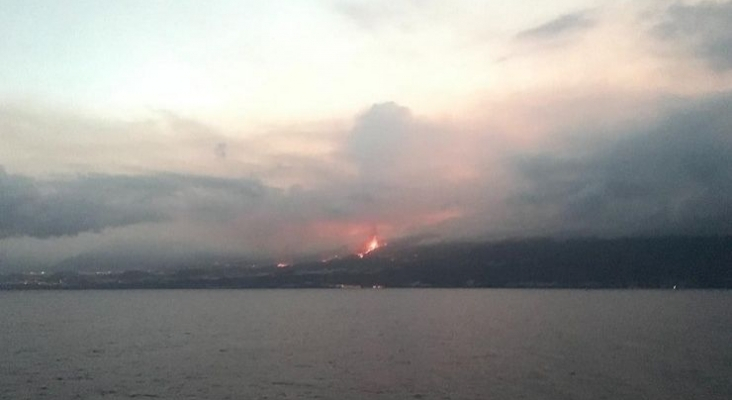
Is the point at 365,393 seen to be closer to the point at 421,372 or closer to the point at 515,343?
the point at 421,372

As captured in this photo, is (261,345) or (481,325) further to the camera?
(481,325)

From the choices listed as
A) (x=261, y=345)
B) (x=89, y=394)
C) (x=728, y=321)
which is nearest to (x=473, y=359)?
(x=261, y=345)

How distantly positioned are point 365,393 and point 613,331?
84.6 meters

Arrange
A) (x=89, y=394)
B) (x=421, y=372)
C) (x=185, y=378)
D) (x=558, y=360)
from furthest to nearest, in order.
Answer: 1. (x=558, y=360)
2. (x=421, y=372)
3. (x=185, y=378)
4. (x=89, y=394)

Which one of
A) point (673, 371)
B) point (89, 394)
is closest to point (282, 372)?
point (89, 394)

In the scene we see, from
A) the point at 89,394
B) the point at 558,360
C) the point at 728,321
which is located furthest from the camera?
the point at 728,321

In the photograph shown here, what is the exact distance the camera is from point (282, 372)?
7994 centimetres

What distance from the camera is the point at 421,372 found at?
265 ft

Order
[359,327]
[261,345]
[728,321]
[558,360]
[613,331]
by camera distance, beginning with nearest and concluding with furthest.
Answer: [558,360]
[261,345]
[613,331]
[359,327]
[728,321]

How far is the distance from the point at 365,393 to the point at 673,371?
124 ft

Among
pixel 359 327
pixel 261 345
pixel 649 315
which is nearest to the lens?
pixel 261 345

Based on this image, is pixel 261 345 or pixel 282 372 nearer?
pixel 282 372

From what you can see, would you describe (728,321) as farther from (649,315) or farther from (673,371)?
(673,371)

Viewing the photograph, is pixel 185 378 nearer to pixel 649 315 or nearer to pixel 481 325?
pixel 481 325
